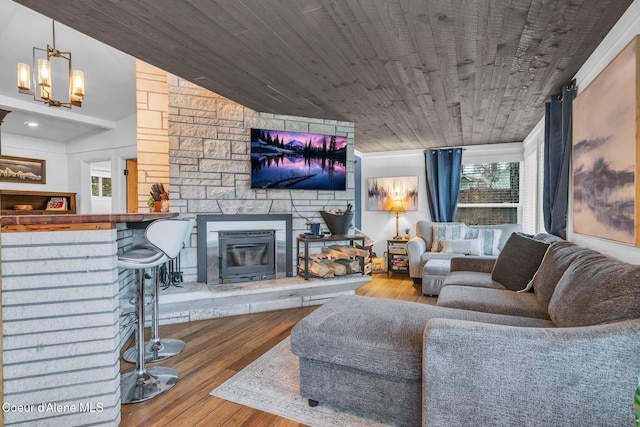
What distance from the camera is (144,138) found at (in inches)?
137

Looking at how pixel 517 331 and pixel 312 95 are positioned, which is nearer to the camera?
pixel 517 331

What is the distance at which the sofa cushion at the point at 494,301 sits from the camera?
196 centimetres

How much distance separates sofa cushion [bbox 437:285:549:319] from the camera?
1958 millimetres

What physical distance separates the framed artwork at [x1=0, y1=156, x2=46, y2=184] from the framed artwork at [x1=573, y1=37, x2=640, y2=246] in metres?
6.86

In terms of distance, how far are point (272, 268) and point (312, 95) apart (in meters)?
1.88

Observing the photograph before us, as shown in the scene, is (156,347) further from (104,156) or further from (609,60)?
→ (104,156)

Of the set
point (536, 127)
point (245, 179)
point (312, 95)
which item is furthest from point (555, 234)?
point (245, 179)

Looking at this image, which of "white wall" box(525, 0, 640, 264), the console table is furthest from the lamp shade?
"white wall" box(525, 0, 640, 264)

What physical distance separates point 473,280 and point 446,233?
2.13 m

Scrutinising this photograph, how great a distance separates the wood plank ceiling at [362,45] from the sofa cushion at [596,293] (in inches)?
52.5

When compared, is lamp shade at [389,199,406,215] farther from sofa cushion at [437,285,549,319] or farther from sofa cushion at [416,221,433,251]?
sofa cushion at [437,285,549,319]

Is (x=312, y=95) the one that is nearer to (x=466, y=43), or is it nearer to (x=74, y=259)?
(x=466, y=43)

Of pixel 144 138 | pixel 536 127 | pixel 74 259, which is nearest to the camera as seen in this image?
pixel 74 259

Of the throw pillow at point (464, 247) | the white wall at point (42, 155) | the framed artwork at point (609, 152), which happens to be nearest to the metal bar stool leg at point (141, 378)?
the framed artwork at point (609, 152)
